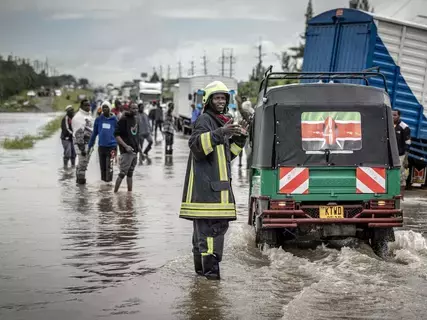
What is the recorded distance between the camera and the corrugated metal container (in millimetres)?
17797

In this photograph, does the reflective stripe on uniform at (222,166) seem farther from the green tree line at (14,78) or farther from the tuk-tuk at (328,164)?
the green tree line at (14,78)

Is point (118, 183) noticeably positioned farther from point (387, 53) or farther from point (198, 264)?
point (198, 264)

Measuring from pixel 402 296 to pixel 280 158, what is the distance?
2.64 meters

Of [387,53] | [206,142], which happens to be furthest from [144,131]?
[206,142]

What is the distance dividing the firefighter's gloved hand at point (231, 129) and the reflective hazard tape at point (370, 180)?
8.38 ft

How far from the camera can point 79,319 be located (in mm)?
7203

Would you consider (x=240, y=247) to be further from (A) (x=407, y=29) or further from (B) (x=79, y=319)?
(A) (x=407, y=29)

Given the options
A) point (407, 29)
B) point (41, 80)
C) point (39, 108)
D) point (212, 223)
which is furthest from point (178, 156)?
point (41, 80)

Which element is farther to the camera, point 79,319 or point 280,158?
point 280,158

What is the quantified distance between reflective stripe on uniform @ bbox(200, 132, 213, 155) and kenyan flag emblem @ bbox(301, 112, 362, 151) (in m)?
2.36

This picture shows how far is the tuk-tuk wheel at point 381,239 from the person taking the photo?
1042cm

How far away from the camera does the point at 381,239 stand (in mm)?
10445

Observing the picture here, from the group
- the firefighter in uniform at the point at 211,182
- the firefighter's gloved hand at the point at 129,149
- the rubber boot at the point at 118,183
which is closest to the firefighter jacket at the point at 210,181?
the firefighter in uniform at the point at 211,182

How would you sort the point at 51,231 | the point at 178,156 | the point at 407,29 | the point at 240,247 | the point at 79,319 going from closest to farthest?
the point at 79,319 < the point at 240,247 < the point at 51,231 < the point at 407,29 < the point at 178,156
